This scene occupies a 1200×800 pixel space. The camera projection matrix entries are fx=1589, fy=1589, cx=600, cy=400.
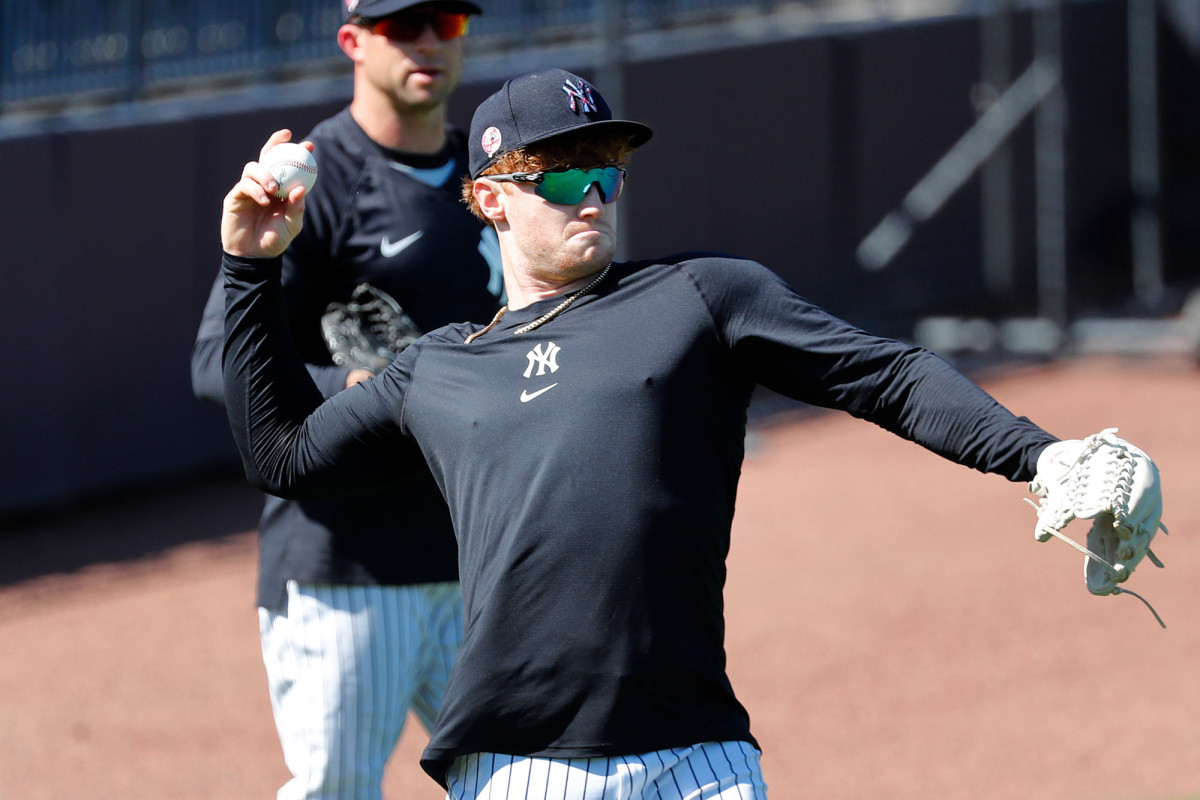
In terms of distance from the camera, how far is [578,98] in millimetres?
2621

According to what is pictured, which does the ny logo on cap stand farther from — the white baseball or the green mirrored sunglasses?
the white baseball

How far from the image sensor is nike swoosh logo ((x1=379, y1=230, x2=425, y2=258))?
359cm

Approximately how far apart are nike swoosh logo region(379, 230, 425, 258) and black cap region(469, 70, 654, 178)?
0.92 meters

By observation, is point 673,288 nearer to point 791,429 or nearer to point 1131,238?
point 791,429

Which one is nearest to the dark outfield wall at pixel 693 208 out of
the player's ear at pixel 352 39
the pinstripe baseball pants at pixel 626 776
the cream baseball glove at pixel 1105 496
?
the player's ear at pixel 352 39

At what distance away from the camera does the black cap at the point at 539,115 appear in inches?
102

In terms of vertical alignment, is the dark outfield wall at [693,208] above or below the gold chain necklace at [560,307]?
below

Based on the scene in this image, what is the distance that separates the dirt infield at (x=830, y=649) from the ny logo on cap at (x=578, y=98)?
Result: 325cm

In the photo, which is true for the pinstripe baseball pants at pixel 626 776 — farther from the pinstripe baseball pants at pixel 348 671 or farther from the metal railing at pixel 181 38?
the metal railing at pixel 181 38

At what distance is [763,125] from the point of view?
45.1ft

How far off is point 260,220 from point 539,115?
0.52 meters

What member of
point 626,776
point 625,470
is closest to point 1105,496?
point 625,470

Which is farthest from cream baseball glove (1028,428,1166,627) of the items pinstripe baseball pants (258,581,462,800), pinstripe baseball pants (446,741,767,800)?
pinstripe baseball pants (258,581,462,800)

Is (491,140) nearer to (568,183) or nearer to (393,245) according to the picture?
(568,183)
